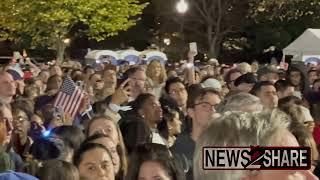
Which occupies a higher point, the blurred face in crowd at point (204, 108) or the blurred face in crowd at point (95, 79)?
the blurred face in crowd at point (95, 79)

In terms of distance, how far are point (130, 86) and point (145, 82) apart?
476mm

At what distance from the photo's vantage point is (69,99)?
29.4 ft

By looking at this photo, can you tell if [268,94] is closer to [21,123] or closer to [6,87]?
[21,123]

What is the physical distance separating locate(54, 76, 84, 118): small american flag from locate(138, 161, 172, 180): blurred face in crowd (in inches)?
170

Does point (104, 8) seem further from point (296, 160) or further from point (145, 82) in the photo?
point (296, 160)

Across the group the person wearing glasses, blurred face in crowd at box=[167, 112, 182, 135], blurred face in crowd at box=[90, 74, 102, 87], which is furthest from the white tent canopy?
the person wearing glasses

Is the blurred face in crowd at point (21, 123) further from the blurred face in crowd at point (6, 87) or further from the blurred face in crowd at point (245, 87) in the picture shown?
the blurred face in crowd at point (245, 87)

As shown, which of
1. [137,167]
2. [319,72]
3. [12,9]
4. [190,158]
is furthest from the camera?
[12,9]

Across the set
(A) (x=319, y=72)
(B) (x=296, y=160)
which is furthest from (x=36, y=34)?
(B) (x=296, y=160)

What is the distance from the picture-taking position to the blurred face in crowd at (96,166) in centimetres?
467

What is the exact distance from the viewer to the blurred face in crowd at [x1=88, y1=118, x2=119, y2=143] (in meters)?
5.65

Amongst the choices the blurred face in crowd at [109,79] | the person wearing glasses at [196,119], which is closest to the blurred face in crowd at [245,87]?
the blurred face in crowd at [109,79]

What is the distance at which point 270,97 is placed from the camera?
25.2ft

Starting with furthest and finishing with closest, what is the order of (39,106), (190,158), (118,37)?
(118,37) → (39,106) → (190,158)
